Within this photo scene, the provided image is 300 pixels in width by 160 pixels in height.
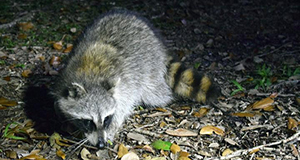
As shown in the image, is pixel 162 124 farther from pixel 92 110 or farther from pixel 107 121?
pixel 92 110

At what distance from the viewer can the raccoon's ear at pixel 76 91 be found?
2801mm

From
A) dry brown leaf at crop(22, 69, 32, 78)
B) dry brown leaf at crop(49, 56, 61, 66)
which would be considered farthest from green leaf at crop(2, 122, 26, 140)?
dry brown leaf at crop(49, 56, 61, 66)

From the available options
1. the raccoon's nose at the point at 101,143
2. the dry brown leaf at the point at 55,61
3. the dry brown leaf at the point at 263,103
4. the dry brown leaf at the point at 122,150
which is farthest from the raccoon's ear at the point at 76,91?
the dry brown leaf at the point at 263,103

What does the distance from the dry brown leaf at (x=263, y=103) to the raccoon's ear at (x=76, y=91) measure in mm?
1613

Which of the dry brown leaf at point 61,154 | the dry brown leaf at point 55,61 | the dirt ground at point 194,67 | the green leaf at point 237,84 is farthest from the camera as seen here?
the dry brown leaf at point 55,61

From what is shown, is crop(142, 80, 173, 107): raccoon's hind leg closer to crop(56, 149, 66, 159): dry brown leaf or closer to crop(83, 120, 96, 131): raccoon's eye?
crop(83, 120, 96, 131): raccoon's eye

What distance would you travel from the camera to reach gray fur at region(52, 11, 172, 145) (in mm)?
2854

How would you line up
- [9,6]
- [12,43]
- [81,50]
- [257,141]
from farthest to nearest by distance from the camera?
[9,6]
[12,43]
[81,50]
[257,141]

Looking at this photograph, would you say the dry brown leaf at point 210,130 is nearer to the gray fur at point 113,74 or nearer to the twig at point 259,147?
the twig at point 259,147

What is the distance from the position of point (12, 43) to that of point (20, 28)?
495 millimetres

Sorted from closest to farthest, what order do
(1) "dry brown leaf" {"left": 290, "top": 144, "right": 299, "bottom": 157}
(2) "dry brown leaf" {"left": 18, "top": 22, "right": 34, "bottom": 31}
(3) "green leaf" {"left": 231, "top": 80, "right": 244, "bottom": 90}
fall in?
(1) "dry brown leaf" {"left": 290, "top": 144, "right": 299, "bottom": 157} → (3) "green leaf" {"left": 231, "top": 80, "right": 244, "bottom": 90} → (2) "dry brown leaf" {"left": 18, "top": 22, "right": 34, "bottom": 31}

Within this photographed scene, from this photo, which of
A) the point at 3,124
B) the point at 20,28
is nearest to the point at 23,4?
the point at 20,28

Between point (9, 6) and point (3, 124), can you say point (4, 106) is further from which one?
point (9, 6)

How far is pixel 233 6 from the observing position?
18.8 ft
